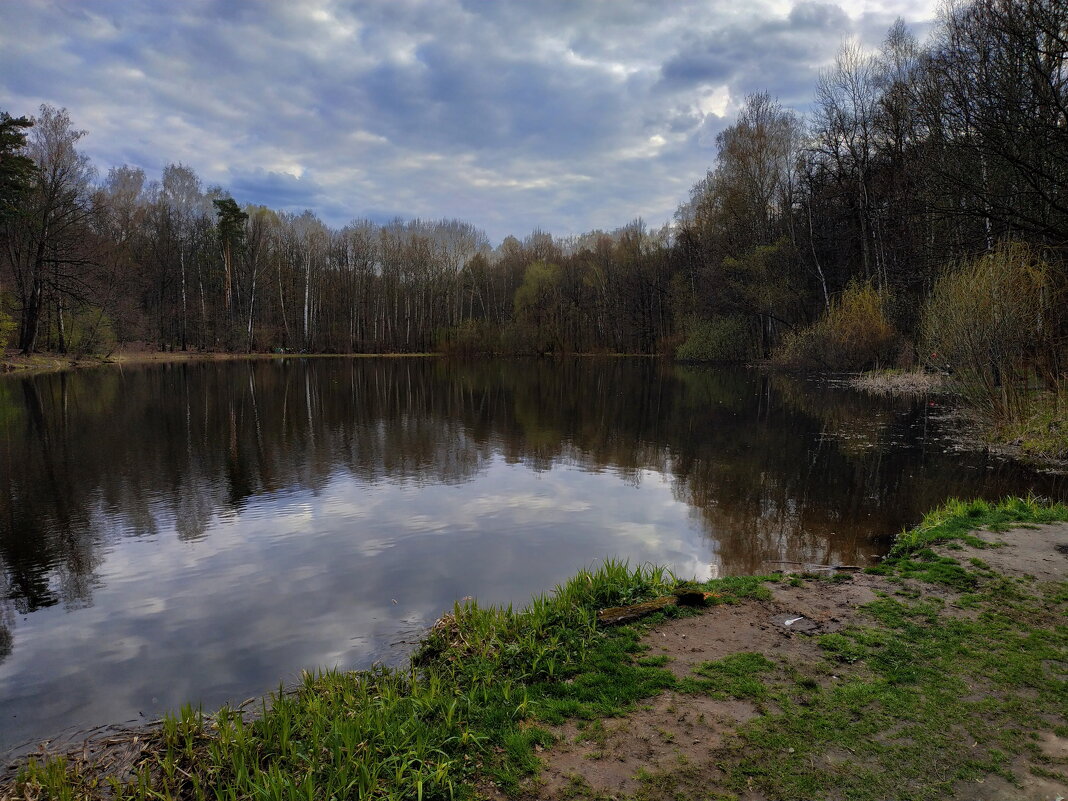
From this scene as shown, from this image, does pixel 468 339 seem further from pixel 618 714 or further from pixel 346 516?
pixel 618 714

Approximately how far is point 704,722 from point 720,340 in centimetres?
4480

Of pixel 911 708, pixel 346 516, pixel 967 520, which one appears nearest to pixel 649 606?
pixel 911 708

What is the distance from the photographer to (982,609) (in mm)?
5113

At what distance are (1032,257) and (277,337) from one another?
59.0m

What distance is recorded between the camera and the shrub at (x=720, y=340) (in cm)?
4488

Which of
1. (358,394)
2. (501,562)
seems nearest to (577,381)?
(358,394)

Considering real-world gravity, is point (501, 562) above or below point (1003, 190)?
below

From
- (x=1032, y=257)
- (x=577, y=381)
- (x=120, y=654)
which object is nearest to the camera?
(x=120, y=654)

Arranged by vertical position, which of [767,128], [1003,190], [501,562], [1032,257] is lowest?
[501,562]

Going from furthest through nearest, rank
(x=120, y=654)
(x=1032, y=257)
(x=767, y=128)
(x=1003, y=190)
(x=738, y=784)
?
(x=767, y=128) < (x=1003, y=190) < (x=1032, y=257) < (x=120, y=654) < (x=738, y=784)

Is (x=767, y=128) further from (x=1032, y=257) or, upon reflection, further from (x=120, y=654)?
(x=120, y=654)

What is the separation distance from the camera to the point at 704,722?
3.62m

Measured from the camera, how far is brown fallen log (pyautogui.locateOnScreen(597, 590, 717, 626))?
16.9 ft

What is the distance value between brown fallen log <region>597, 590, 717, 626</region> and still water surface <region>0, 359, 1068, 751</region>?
160 cm
